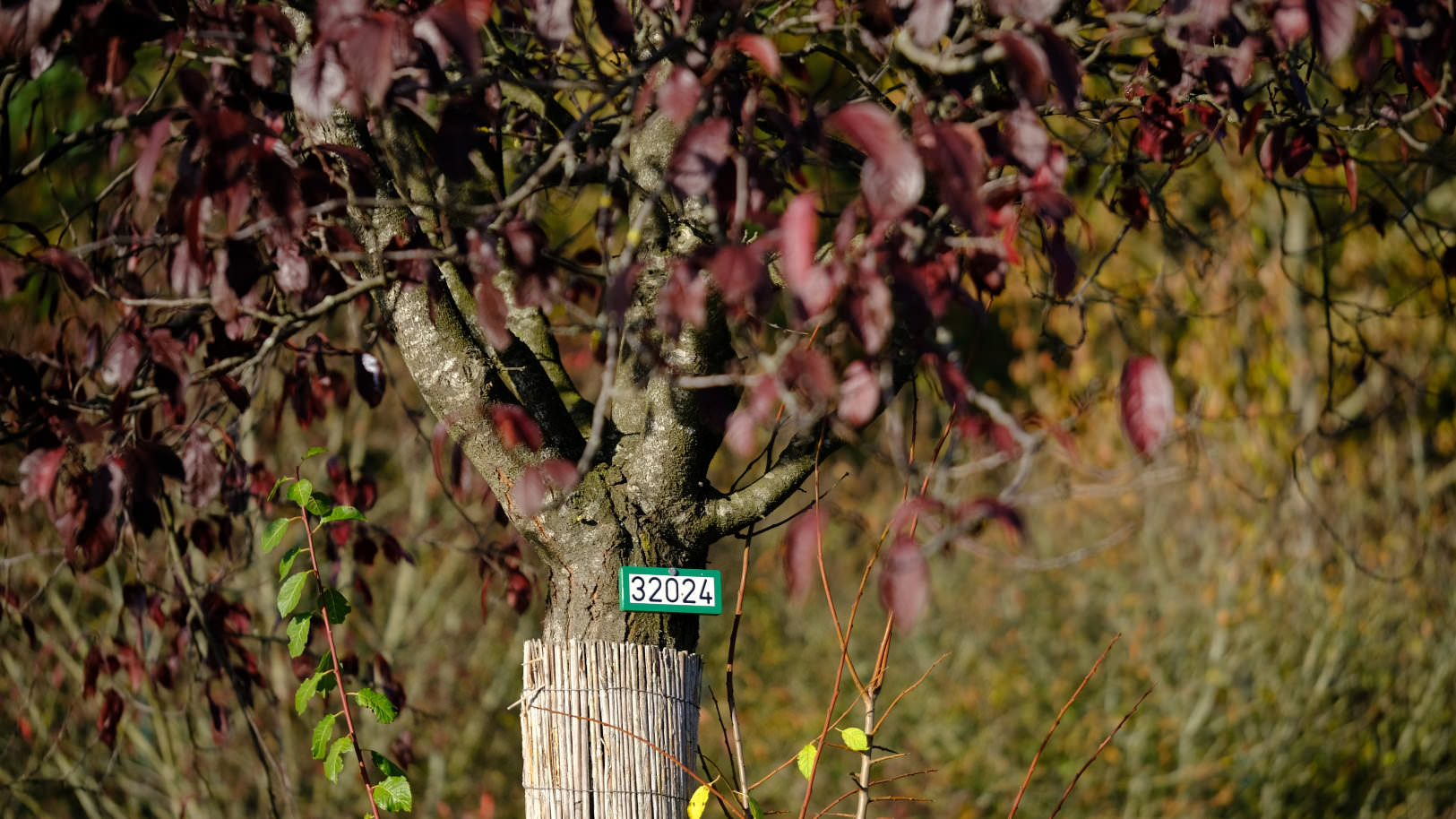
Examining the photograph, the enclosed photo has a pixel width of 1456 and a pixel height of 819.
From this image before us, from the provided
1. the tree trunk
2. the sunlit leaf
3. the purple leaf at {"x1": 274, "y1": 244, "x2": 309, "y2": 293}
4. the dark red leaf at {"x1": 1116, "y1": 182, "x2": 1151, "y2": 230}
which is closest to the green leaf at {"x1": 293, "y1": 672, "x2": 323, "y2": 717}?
the tree trunk

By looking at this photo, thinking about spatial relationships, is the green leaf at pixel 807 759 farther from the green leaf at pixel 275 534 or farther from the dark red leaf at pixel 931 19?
the dark red leaf at pixel 931 19

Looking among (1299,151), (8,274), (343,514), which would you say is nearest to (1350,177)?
(1299,151)

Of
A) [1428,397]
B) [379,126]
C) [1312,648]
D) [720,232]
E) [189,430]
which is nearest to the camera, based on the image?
[720,232]

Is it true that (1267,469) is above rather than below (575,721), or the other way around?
below

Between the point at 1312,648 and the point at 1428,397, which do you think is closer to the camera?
the point at 1312,648

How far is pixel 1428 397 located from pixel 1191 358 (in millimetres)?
1245

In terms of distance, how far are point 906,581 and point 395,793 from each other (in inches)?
52.7

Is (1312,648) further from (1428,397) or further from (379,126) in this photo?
(379,126)

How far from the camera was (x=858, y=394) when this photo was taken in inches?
44.3

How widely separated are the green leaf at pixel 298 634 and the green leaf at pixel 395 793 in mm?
287

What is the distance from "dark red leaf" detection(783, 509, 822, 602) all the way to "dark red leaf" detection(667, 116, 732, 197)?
0.37 metres

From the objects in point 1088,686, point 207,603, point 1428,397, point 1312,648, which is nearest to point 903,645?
point 1088,686

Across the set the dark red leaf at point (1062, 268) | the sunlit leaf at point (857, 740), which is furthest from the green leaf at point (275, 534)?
the dark red leaf at point (1062, 268)

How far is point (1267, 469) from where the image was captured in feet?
18.6
